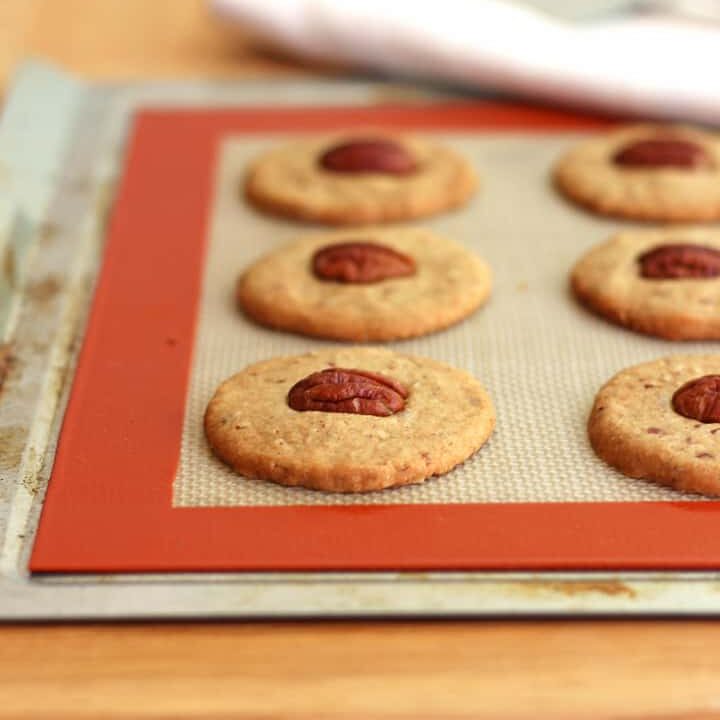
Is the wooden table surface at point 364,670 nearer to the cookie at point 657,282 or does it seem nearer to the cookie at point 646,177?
the cookie at point 657,282

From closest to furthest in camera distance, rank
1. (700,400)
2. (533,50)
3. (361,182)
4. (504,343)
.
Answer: (700,400) < (504,343) < (361,182) < (533,50)

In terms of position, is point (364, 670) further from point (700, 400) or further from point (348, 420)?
point (700, 400)

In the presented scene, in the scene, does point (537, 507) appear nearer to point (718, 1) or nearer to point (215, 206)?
point (215, 206)

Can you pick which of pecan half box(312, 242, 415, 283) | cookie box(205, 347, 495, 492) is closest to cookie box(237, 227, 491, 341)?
pecan half box(312, 242, 415, 283)

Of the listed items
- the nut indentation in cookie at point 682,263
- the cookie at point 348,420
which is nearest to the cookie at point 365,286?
the cookie at point 348,420

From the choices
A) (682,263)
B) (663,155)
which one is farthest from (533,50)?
(682,263)

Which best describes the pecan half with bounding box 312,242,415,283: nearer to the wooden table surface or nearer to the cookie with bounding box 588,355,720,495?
the cookie with bounding box 588,355,720,495
